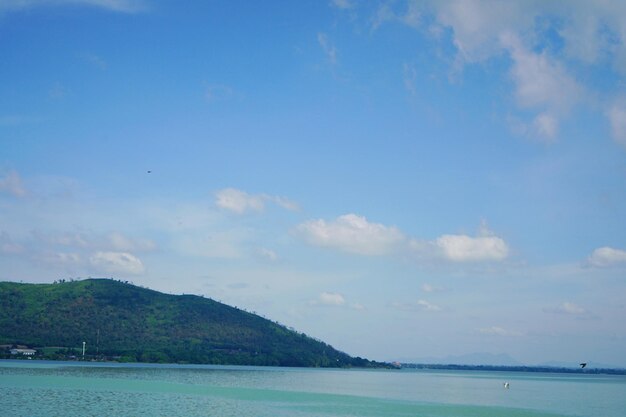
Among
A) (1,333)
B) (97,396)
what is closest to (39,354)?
(1,333)

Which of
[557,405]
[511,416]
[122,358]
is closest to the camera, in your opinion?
[511,416]

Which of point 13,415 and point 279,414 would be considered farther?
point 279,414

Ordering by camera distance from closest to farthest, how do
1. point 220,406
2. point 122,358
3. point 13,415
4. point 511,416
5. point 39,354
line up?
point 13,415 → point 220,406 → point 511,416 → point 39,354 → point 122,358

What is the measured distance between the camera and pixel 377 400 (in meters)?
92.4

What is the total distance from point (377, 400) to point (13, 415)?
174 ft

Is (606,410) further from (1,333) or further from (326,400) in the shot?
(1,333)

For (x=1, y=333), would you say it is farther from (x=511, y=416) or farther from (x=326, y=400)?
(x=511, y=416)

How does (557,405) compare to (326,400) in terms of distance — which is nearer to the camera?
(326,400)

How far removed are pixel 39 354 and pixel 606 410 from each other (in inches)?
6056

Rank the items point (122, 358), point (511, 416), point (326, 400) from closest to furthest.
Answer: point (511, 416)
point (326, 400)
point (122, 358)

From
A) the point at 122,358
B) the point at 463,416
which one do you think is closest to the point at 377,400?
the point at 463,416

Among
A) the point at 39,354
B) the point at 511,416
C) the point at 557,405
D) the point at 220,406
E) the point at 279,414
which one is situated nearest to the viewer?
the point at 279,414

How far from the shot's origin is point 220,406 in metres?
69.8

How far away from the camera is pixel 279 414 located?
65.4 m
